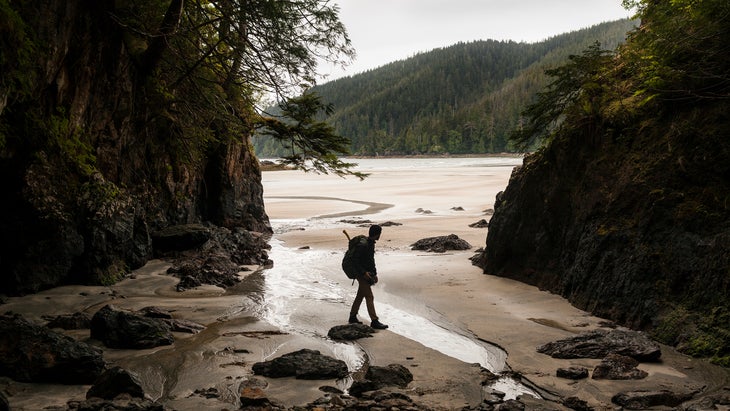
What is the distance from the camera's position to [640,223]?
7.77m

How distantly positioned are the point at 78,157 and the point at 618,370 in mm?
9839

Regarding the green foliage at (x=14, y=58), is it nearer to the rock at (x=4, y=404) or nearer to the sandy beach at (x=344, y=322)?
the rock at (x=4, y=404)

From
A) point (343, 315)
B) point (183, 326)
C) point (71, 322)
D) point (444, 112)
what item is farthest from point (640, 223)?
point (444, 112)

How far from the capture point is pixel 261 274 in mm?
12508

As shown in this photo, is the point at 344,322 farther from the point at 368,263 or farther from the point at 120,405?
the point at 120,405

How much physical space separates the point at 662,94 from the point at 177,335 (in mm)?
8692

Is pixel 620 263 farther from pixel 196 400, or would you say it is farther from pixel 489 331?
pixel 196 400

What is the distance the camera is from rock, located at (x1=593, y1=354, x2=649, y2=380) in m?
5.68

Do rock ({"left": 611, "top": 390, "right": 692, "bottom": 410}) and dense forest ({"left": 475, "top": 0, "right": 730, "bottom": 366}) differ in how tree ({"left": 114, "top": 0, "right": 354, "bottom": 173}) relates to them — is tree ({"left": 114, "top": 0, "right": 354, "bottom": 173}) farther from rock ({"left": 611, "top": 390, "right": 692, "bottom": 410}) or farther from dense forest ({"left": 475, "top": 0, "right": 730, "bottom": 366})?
rock ({"left": 611, "top": 390, "right": 692, "bottom": 410})

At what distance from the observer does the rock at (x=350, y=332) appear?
7.54 m

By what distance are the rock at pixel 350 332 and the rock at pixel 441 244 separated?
312 inches

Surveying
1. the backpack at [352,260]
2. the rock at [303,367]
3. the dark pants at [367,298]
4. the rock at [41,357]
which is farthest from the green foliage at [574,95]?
the rock at [41,357]

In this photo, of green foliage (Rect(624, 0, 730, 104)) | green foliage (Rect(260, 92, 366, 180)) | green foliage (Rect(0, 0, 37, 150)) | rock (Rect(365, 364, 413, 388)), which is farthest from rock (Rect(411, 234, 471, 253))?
green foliage (Rect(0, 0, 37, 150))

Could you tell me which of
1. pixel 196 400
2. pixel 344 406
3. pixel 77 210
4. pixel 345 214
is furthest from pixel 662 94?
pixel 345 214
